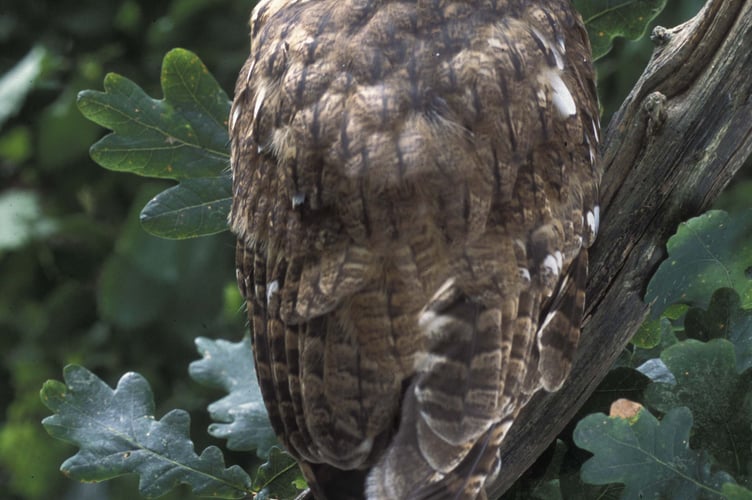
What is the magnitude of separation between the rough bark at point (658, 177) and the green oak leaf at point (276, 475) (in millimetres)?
414

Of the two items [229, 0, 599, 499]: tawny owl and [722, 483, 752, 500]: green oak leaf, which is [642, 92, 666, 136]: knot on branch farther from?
[722, 483, 752, 500]: green oak leaf

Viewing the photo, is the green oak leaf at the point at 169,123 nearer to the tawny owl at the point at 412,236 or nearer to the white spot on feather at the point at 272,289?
the tawny owl at the point at 412,236

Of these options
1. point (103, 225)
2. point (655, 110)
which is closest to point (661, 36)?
point (655, 110)

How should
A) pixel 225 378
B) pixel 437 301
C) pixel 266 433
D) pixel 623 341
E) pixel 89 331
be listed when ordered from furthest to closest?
pixel 89 331 → pixel 225 378 → pixel 266 433 → pixel 623 341 → pixel 437 301

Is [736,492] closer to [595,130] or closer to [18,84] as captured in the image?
[595,130]

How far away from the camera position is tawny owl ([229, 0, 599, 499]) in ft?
6.06

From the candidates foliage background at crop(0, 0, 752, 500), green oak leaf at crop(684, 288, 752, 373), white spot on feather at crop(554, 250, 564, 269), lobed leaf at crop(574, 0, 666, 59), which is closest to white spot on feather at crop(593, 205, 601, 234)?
white spot on feather at crop(554, 250, 564, 269)

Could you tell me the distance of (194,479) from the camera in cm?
220

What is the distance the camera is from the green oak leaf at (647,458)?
184 centimetres

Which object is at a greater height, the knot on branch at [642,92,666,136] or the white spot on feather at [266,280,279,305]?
the knot on branch at [642,92,666,136]

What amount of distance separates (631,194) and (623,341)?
28cm

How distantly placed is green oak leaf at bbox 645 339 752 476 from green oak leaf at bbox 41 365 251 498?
0.86 m

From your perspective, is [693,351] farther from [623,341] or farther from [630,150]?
[630,150]

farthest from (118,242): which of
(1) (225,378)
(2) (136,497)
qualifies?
(1) (225,378)
